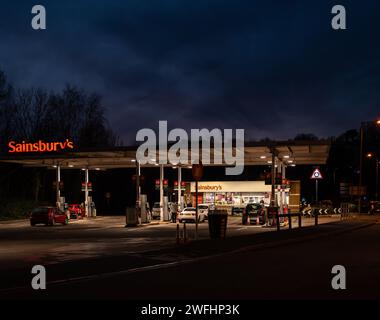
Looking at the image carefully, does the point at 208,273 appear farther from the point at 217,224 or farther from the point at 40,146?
the point at 40,146

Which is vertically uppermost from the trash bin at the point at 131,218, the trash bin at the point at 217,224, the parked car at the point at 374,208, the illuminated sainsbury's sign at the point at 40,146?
the illuminated sainsbury's sign at the point at 40,146

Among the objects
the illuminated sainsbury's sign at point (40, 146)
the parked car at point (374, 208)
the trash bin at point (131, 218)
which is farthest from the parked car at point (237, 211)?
the illuminated sainsbury's sign at point (40, 146)

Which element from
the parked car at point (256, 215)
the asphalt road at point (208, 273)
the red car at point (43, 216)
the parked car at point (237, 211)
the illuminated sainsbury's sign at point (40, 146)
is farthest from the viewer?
the parked car at point (237, 211)

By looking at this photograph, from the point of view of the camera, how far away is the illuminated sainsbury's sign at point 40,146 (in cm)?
4450

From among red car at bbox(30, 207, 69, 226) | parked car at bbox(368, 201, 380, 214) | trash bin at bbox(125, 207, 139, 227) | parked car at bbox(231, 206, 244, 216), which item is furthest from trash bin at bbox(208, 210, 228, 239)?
parked car at bbox(368, 201, 380, 214)

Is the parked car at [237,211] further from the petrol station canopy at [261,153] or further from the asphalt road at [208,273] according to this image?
the asphalt road at [208,273]

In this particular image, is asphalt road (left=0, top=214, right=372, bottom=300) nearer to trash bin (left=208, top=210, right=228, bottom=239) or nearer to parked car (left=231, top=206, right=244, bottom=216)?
trash bin (left=208, top=210, right=228, bottom=239)

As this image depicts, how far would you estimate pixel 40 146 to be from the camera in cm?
4478

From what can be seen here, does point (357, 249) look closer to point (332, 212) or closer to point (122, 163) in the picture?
point (122, 163)

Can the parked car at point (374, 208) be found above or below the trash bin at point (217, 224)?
below

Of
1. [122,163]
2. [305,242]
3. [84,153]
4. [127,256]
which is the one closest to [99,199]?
[122,163]

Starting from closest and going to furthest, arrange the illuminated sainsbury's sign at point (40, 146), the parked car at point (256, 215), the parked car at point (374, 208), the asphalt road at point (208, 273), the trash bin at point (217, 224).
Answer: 1. the asphalt road at point (208, 273)
2. the trash bin at point (217, 224)
3. the illuminated sainsbury's sign at point (40, 146)
4. the parked car at point (256, 215)
5. the parked car at point (374, 208)

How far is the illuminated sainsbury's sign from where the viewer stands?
44500 millimetres
